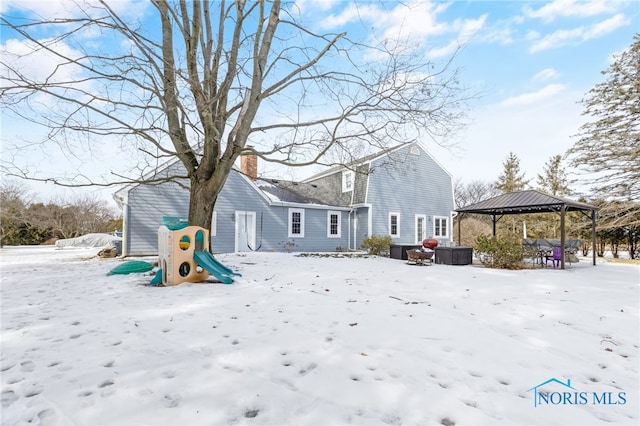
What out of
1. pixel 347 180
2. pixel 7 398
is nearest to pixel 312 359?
pixel 7 398

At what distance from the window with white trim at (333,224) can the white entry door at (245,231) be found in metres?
4.42

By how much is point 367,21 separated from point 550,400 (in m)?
7.27

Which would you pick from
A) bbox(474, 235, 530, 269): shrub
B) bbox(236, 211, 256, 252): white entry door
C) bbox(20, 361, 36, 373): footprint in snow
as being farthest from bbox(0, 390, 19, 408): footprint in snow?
bbox(236, 211, 256, 252): white entry door

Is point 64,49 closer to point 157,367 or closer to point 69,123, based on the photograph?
point 69,123

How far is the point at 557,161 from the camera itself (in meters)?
24.3

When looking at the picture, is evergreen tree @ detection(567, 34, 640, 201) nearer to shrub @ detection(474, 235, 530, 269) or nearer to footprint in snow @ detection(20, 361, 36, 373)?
shrub @ detection(474, 235, 530, 269)

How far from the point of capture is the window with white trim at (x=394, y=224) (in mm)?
18741

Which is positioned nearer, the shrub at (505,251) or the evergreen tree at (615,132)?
the shrub at (505,251)

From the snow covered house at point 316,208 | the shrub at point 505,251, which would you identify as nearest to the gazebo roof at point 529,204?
the shrub at point 505,251

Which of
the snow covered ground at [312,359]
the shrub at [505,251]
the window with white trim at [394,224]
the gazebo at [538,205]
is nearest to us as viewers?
the snow covered ground at [312,359]

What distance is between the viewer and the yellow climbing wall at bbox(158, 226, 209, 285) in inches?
239

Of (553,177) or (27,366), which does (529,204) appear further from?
(553,177)

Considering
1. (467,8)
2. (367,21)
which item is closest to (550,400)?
(367,21)
